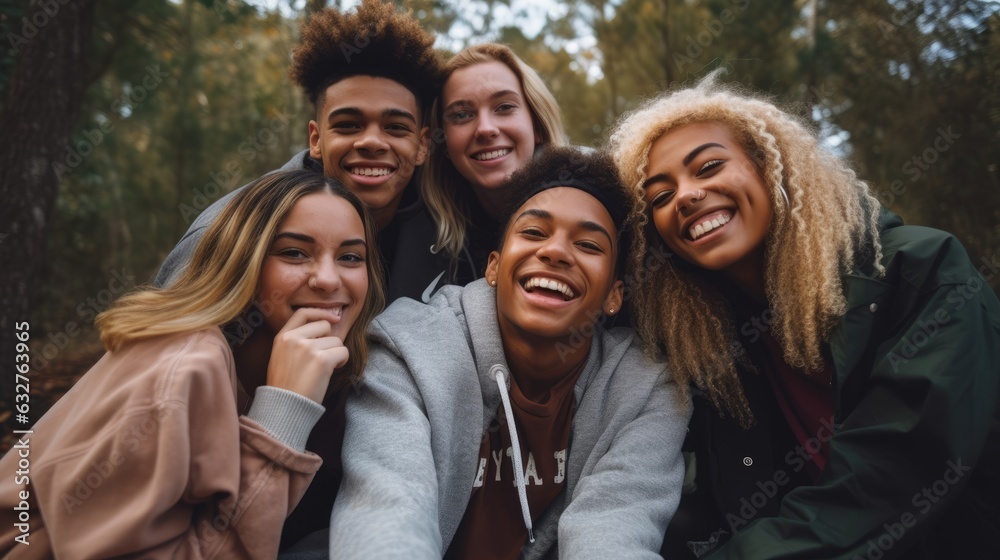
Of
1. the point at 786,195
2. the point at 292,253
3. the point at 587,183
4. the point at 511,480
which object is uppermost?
the point at 587,183

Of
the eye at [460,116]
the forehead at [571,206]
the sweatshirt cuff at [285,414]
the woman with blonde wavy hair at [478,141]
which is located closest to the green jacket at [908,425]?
the forehead at [571,206]

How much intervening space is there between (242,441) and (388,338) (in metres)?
0.70

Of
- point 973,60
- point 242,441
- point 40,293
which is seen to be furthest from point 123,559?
point 40,293

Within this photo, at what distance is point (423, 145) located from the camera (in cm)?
405

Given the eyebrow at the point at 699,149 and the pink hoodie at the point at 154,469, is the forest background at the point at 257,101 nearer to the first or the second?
the eyebrow at the point at 699,149

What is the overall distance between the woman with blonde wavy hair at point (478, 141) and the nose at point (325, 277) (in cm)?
126

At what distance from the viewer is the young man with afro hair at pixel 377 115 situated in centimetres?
369

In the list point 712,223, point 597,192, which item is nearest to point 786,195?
point 712,223

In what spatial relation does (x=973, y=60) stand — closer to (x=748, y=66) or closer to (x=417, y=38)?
(x=748, y=66)

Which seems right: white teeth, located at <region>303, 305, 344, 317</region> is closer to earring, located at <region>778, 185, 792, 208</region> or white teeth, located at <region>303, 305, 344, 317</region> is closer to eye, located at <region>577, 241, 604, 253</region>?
eye, located at <region>577, 241, 604, 253</region>

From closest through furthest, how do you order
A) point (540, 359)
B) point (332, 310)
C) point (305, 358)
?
point (305, 358) < point (332, 310) < point (540, 359)

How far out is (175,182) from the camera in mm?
15625

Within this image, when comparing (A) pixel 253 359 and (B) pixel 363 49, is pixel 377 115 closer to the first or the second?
(B) pixel 363 49

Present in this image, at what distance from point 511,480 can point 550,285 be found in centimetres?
75
